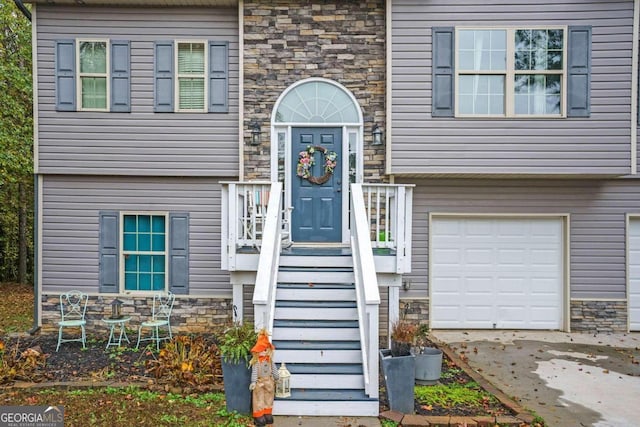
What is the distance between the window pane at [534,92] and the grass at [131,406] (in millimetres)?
6622

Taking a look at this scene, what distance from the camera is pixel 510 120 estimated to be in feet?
24.8

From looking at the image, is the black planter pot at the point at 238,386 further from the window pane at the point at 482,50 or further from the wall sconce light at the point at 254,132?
the window pane at the point at 482,50

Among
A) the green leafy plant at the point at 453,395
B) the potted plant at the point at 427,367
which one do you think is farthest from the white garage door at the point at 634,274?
the potted plant at the point at 427,367

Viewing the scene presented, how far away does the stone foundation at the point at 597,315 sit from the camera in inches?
316

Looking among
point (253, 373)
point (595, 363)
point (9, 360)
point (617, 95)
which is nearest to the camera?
point (253, 373)

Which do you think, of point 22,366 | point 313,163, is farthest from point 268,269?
point 22,366

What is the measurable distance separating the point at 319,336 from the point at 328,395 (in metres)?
0.75

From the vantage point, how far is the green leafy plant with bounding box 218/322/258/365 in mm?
4465

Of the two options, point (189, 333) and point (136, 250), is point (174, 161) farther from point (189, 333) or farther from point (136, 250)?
point (189, 333)

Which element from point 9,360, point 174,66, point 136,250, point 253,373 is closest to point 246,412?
point 253,373

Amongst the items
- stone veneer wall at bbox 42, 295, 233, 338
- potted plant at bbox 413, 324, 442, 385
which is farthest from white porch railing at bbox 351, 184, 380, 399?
stone veneer wall at bbox 42, 295, 233, 338

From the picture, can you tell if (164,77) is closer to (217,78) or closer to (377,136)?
(217,78)

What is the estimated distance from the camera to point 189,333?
7949 millimetres

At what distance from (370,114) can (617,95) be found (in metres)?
4.21
